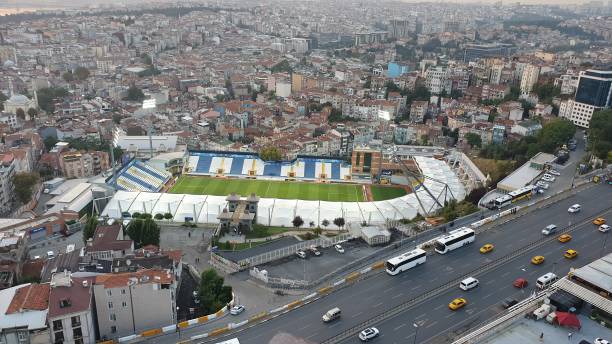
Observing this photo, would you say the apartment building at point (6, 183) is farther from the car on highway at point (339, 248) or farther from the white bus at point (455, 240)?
the white bus at point (455, 240)

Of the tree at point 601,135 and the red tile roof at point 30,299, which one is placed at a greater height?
the tree at point 601,135

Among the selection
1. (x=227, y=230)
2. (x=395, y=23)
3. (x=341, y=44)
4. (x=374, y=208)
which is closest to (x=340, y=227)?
(x=374, y=208)

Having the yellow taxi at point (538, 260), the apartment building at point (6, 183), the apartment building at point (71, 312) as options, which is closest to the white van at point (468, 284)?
the yellow taxi at point (538, 260)

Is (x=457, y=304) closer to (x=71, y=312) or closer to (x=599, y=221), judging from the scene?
(x=599, y=221)

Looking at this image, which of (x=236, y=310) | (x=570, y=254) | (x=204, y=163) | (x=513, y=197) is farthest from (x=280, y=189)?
(x=570, y=254)

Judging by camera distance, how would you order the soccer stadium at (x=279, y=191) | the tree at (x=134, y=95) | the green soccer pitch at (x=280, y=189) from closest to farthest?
the soccer stadium at (x=279, y=191) → the green soccer pitch at (x=280, y=189) → the tree at (x=134, y=95)

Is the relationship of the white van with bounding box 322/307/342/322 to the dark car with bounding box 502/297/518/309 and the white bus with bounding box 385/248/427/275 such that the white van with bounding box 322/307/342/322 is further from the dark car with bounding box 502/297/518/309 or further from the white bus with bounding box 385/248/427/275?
the dark car with bounding box 502/297/518/309
